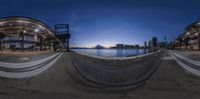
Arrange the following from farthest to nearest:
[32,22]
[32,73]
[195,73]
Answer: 1. [32,22]
2. [195,73]
3. [32,73]

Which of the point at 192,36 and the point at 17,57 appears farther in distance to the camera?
the point at 192,36

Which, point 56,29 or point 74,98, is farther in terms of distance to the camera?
point 56,29

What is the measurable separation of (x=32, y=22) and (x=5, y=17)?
4.68 meters

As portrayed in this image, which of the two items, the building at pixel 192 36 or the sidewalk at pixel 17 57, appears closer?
the sidewalk at pixel 17 57

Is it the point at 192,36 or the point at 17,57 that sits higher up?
the point at 192,36

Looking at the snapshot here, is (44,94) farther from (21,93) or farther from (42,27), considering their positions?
(42,27)

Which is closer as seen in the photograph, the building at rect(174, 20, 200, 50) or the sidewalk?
the sidewalk

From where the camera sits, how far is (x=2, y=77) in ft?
35.6

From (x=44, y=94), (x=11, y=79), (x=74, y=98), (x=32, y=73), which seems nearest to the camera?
(x=74, y=98)

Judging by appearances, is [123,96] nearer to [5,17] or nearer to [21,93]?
[21,93]

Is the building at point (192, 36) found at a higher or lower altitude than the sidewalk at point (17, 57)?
higher

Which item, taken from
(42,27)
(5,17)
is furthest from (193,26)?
(5,17)

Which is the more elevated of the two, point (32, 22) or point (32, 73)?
point (32, 22)

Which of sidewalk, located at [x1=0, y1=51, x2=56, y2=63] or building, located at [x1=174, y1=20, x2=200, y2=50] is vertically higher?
building, located at [x1=174, y1=20, x2=200, y2=50]
